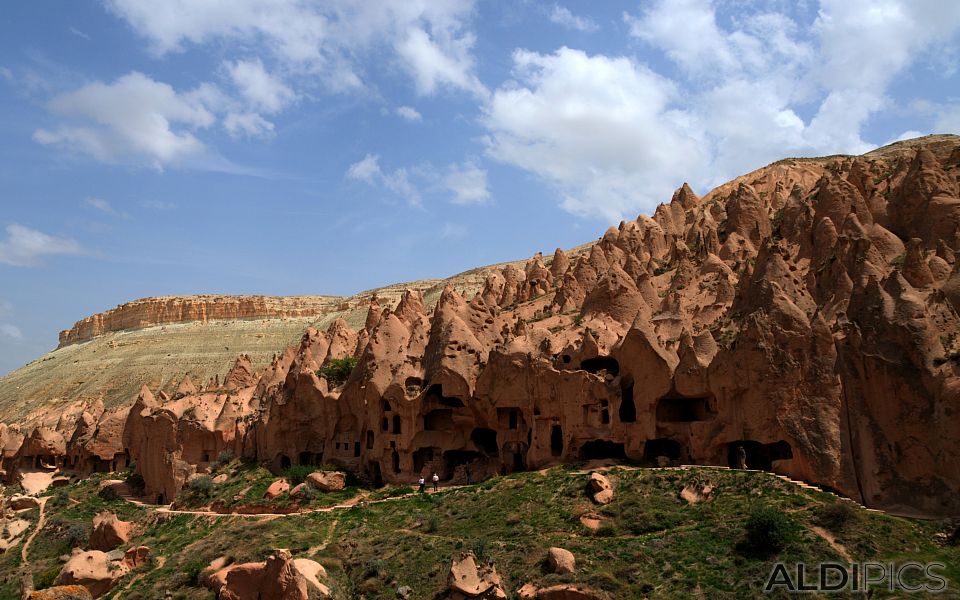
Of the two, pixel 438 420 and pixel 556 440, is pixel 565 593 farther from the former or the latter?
pixel 438 420

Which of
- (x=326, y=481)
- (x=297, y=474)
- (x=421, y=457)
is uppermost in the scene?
(x=421, y=457)

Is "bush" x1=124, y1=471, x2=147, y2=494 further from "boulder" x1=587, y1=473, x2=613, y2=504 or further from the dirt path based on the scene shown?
"boulder" x1=587, y1=473, x2=613, y2=504

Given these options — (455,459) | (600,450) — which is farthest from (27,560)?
(600,450)

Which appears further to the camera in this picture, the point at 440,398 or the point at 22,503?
the point at 22,503

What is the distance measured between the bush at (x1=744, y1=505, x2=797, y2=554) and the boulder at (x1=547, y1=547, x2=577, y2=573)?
17.2 ft

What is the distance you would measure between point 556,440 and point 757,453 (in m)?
9.55

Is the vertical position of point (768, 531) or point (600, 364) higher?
point (600, 364)

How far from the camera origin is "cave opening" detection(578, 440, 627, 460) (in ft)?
120

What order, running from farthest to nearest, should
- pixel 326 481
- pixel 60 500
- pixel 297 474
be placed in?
1. pixel 60 500
2. pixel 297 474
3. pixel 326 481

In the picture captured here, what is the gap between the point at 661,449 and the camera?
1390 inches

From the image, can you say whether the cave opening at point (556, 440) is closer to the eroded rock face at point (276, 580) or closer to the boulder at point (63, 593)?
the eroded rock face at point (276, 580)

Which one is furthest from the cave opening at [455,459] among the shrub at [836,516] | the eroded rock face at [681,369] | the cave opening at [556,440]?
the shrub at [836,516]

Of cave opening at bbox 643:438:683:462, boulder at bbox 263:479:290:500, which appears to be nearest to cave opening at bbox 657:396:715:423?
cave opening at bbox 643:438:683:462

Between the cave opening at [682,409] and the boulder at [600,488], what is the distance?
197 inches
